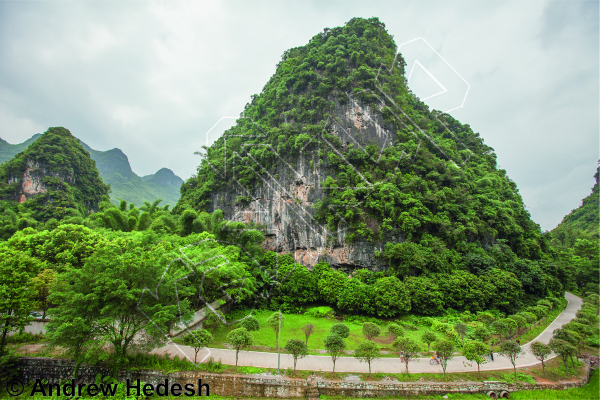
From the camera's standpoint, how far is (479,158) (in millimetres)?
37875

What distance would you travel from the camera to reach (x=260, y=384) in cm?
972

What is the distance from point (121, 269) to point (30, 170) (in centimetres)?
4212

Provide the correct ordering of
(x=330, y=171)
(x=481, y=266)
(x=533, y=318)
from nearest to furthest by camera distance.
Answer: (x=533, y=318)
(x=481, y=266)
(x=330, y=171)

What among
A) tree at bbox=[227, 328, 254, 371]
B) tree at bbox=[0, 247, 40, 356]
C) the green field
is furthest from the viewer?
the green field

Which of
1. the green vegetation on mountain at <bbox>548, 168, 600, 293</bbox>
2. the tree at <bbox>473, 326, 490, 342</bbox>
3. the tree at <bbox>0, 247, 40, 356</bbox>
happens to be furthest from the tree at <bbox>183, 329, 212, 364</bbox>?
the green vegetation on mountain at <bbox>548, 168, 600, 293</bbox>

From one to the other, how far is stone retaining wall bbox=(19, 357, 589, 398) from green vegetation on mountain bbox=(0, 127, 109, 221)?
31.8 metres

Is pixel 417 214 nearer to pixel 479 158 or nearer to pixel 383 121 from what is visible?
pixel 383 121

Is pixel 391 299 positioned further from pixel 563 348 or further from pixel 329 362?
pixel 563 348

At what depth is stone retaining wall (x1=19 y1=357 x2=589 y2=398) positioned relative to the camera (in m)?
9.68

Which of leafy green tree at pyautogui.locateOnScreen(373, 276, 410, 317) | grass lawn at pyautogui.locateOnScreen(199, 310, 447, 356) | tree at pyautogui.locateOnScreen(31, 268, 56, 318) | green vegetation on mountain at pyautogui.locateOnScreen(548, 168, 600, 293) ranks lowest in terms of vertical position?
grass lawn at pyautogui.locateOnScreen(199, 310, 447, 356)

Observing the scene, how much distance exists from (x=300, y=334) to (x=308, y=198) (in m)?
14.9

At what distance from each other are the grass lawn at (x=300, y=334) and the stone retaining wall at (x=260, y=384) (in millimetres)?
3124

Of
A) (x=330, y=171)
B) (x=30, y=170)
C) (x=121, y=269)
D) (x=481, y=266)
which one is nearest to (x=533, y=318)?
(x=481, y=266)

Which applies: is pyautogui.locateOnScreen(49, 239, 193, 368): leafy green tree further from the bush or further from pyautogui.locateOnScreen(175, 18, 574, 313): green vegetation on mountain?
pyautogui.locateOnScreen(175, 18, 574, 313): green vegetation on mountain
